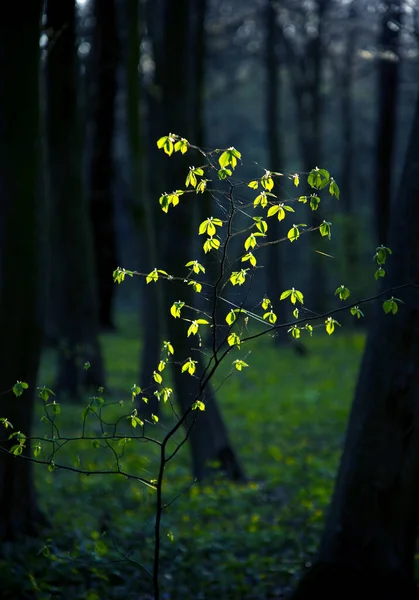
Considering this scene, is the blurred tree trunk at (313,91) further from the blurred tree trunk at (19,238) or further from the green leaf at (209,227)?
the green leaf at (209,227)

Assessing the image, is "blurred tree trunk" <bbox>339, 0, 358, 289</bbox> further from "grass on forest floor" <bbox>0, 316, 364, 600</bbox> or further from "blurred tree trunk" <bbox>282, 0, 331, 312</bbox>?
"grass on forest floor" <bbox>0, 316, 364, 600</bbox>

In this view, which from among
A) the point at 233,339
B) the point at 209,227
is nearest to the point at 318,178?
the point at 209,227

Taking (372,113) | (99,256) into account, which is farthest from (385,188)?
(372,113)

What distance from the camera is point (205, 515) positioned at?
7.95m

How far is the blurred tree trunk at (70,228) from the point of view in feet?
40.1

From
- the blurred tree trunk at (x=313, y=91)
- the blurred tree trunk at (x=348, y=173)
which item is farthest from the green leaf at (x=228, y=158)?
the blurred tree trunk at (x=313, y=91)

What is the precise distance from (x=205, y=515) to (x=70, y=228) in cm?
754

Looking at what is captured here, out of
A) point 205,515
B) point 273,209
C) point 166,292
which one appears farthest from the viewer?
point 166,292

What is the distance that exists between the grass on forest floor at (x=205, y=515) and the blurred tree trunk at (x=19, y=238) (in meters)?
0.60

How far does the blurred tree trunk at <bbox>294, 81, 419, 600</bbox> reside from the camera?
4910mm

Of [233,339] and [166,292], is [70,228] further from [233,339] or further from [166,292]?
[233,339]

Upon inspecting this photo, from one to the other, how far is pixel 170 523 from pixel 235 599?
1.91 meters

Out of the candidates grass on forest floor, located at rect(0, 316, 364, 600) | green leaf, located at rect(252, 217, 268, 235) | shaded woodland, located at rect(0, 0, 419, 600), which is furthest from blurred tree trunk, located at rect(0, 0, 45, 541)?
green leaf, located at rect(252, 217, 268, 235)

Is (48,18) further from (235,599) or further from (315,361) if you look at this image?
(315,361)
